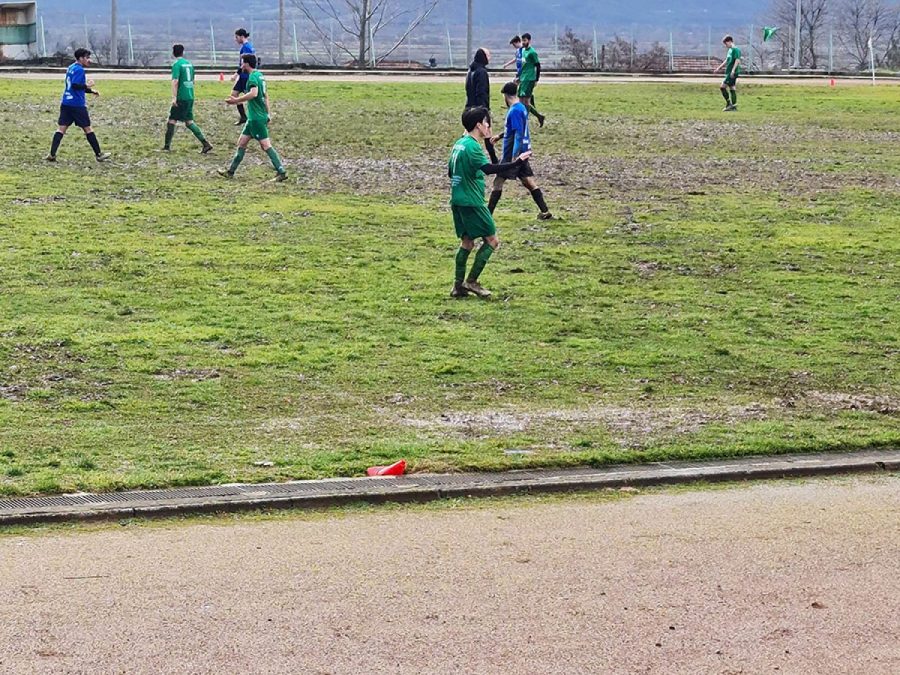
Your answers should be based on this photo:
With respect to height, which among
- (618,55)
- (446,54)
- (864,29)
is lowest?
(618,55)

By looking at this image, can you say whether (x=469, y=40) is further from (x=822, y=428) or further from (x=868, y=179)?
(x=822, y=428)

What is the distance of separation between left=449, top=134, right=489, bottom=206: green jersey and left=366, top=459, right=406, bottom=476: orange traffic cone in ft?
15.8

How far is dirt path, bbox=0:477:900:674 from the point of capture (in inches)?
234

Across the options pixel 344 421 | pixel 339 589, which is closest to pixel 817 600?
pixel 339 589

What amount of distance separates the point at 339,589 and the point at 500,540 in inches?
41.2

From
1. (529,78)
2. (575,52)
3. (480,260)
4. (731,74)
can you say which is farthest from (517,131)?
(575,52)

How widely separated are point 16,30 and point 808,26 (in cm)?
4371

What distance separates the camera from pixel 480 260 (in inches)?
529

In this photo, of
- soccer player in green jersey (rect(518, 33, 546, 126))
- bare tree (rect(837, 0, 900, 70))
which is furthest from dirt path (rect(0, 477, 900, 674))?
bare tree (rect(837, 0, 900, 70))

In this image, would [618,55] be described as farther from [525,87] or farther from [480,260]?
[480,260]

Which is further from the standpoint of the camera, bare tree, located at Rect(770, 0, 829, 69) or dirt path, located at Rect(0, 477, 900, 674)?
bare tree, located at Rect(770, 0, 829, 69)

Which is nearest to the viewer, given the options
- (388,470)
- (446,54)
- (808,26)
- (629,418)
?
(388,470)

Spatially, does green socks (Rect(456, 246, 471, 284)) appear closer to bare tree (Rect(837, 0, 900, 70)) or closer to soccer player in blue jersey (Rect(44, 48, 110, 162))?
soccer player in blue jersey (Rect(44, 48, 110, 162))

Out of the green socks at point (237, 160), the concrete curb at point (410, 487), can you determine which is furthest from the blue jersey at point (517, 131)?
the concrete curb at point (410, 487)
